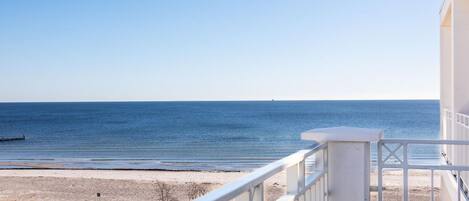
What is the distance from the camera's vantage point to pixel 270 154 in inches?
1535

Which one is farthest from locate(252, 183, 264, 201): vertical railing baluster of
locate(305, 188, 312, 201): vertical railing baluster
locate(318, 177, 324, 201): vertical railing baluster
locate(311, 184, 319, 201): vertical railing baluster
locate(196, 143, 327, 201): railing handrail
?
locate(318, 177, 324, 201): vertical railing baluster

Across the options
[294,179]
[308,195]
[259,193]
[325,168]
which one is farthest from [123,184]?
[259,193]

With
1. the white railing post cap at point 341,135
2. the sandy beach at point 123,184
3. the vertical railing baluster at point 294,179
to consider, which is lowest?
the sandy beach at point 123,184

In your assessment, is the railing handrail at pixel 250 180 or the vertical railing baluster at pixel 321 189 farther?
the vertical railing baluster at pixel 321 189

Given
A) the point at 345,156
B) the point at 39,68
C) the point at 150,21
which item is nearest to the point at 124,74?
the point at 39,68

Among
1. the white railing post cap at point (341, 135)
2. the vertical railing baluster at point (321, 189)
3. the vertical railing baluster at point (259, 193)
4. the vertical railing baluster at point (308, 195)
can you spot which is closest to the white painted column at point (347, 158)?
the white railing post cap at point (341, 135)

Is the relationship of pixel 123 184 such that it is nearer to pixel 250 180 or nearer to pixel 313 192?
pixel 313 192

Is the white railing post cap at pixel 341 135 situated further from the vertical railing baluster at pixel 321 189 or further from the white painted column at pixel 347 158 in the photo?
the vertical railing baluster at pixel 321 189

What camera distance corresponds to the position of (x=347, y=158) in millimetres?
3408

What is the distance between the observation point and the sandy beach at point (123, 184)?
18.9 meters

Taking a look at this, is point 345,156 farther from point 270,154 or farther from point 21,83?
point 21,83

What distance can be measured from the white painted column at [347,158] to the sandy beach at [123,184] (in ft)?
41.4

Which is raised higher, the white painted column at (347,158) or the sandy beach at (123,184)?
the white painted column at (347,158)

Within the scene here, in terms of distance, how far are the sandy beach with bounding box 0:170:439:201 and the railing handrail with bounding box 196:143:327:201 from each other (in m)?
13.6
